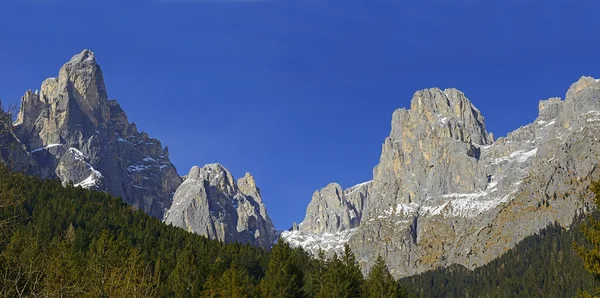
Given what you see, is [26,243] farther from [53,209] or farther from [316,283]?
[53,209]

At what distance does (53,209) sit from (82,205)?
30.1 feet

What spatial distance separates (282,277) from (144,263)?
17.1m

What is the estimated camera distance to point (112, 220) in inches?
4961

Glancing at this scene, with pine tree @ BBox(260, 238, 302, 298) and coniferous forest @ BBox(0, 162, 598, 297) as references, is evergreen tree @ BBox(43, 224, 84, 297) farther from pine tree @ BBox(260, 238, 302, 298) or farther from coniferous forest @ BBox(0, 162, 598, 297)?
pine tree @ BBox(260, 238, 302, 298)

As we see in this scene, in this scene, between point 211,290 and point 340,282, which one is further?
point 340,282

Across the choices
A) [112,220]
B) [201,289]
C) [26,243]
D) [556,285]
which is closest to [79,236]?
[112,220]

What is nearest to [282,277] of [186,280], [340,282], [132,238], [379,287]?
[340,282]

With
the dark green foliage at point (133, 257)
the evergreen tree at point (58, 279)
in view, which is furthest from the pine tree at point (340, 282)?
the evergreen tree at point (58, 279)

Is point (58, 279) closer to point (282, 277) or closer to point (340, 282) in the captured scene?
point (282, 277)

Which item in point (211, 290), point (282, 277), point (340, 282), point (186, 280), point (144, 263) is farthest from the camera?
point (340, 282)

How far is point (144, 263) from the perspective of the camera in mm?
69875

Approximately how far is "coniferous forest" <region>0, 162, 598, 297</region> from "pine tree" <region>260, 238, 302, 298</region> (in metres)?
0.14

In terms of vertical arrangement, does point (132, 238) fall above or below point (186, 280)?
above

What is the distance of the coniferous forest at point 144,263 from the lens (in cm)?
1825
